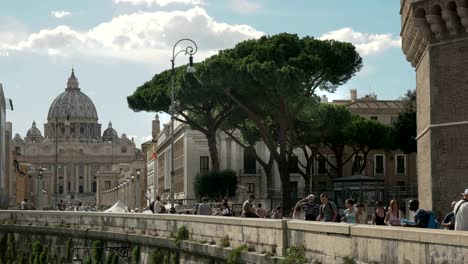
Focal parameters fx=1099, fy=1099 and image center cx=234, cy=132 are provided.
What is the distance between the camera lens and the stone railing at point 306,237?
12500 millimetres

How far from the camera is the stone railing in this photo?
12.5m

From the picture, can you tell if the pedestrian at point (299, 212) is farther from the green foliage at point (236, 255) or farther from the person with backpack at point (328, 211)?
the green foliage at point (236, 255)

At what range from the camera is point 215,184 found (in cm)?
6900

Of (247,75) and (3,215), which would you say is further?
(247,75)

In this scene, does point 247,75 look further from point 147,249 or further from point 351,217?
point 351,217

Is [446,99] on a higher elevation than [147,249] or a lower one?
higher

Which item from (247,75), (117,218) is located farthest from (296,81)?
(117,218)

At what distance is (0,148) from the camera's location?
83500 millimetres

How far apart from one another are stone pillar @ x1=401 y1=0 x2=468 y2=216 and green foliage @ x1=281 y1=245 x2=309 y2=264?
9.23m

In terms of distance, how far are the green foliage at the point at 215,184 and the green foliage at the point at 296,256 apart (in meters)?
50.7

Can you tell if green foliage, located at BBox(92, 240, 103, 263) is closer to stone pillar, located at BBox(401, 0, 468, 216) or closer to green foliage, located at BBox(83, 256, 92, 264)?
green foliage, located at BBox(83, 256, 92, 264)

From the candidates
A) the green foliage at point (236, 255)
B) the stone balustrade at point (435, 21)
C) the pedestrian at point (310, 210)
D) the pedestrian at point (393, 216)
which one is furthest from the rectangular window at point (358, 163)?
the green foliage at point (236, 255)

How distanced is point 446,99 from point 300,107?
29.2m

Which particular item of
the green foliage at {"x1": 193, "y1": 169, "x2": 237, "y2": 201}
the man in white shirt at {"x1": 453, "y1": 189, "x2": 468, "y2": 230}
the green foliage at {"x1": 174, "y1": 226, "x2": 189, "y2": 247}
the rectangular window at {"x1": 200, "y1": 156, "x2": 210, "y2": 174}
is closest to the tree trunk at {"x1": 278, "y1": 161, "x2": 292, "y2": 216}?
the green foliage at {"x1": 193, "y1": 169, "x2": 237, "y2": 201}
